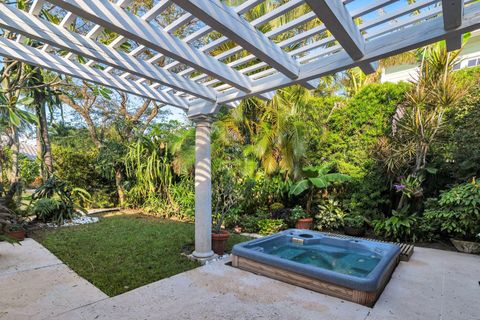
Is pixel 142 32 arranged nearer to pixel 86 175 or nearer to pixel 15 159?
pixel 15 159

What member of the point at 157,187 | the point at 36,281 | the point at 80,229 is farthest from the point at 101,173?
the point at 36,281

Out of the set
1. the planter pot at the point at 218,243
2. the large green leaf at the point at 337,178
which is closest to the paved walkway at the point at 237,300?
the planter pot at the point at 218,243

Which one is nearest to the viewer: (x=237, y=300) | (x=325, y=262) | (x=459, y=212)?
(x=237, y=300)

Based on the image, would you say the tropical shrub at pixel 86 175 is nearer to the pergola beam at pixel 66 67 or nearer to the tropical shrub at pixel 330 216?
the pergola beam at pixel 66 67

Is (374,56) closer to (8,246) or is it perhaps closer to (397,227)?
(397,227)

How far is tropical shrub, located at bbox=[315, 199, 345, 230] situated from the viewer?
762 centimetres

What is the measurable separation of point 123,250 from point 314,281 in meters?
3.69

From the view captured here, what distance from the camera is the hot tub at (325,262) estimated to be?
3.42 metres

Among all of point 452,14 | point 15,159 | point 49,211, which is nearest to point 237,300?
point 452,14

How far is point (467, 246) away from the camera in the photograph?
227 inches

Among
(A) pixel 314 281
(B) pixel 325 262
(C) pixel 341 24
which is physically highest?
(C) pixel 341 24

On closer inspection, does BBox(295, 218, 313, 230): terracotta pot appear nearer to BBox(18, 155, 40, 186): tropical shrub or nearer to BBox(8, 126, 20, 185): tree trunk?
BBox(8, 126, 20, 185): tree trunk

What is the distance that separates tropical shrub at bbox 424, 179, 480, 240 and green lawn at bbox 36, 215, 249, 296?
4489mm

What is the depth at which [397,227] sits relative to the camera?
6453mm
